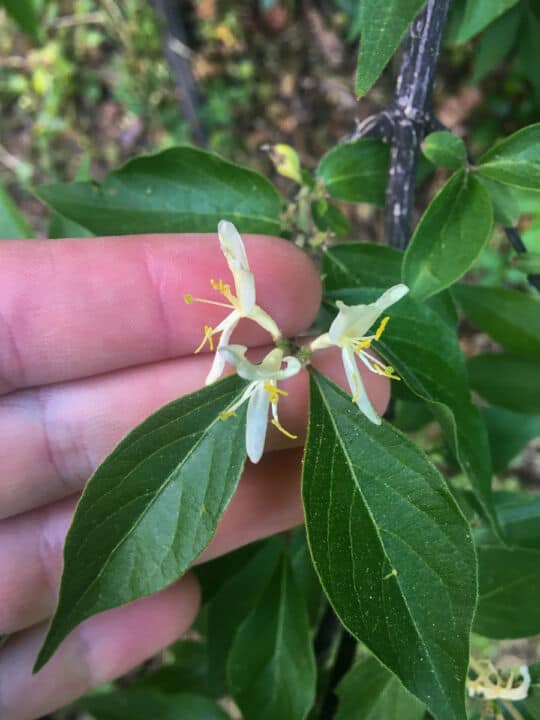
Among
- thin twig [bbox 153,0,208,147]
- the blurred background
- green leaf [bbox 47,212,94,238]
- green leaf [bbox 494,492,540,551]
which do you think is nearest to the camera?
green leaf [bbox 494,492,540,551]

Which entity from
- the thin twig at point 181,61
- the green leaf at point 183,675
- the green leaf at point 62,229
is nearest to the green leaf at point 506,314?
the green leaf at point 62,229

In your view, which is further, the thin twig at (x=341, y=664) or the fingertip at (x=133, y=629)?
the fingertip at (x=133, y=629)

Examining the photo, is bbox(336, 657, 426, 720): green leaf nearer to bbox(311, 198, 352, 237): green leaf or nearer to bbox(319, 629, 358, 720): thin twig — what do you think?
bbox(319, 629, 358, 720): thin twig

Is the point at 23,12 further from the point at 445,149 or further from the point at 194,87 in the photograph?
the point at 194,87

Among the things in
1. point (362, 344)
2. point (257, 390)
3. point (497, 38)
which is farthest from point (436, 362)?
point (497, 38)

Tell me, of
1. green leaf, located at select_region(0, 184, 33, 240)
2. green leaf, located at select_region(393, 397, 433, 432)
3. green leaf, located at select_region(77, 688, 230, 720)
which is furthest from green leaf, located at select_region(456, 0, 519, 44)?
green leaf, located at select_region(77, 688, 230, 720)

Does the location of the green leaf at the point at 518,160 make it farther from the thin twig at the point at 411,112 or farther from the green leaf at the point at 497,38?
the green leaf at the point at 497,38
